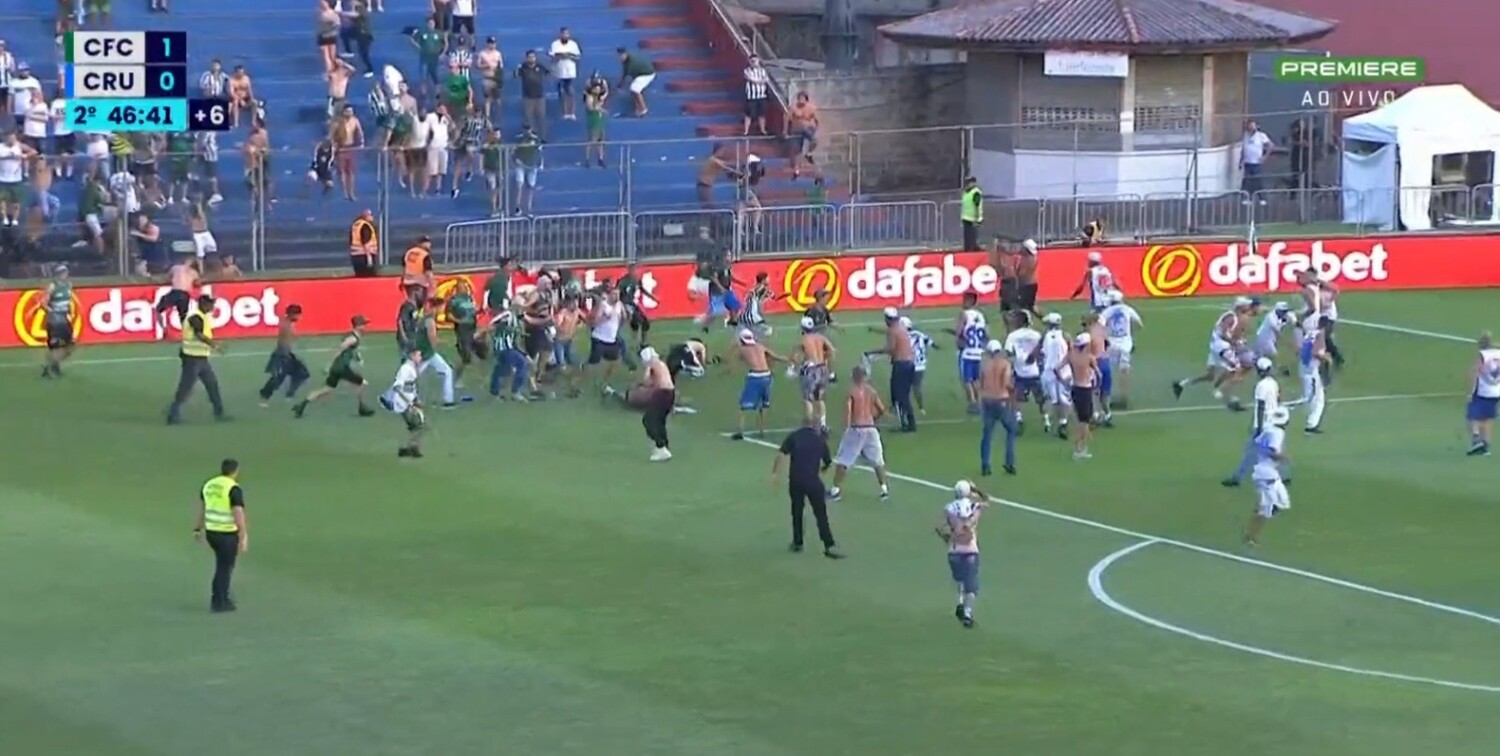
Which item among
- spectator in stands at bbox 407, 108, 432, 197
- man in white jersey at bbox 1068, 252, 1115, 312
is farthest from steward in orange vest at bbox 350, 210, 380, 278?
man in white jersey at bbox 1068, 252, 1115, 312

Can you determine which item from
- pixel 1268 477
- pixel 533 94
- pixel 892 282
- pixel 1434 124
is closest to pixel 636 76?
pixel 533 94

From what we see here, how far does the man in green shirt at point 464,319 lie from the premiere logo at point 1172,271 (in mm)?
16106

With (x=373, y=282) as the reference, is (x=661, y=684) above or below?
below

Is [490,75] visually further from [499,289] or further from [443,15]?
[499,289]

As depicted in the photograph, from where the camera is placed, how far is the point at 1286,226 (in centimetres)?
5969

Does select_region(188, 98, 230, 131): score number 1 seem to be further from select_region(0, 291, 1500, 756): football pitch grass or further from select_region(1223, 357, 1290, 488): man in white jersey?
select_region(1223, 357, 1290, 488): man in white jersey

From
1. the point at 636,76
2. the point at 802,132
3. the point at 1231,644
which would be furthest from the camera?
the point at 636,76

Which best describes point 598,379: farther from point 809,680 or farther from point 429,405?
point 809,680

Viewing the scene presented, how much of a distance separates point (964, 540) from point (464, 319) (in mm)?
16955

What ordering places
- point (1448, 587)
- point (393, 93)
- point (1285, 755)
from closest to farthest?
point (1285, 755)
point (1448, 587)
point (393, 93)

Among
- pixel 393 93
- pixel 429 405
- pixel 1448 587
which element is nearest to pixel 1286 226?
pixel 393 93

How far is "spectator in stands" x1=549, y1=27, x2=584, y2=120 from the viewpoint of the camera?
59.8m

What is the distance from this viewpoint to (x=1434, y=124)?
200 ft

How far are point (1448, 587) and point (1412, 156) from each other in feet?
102
